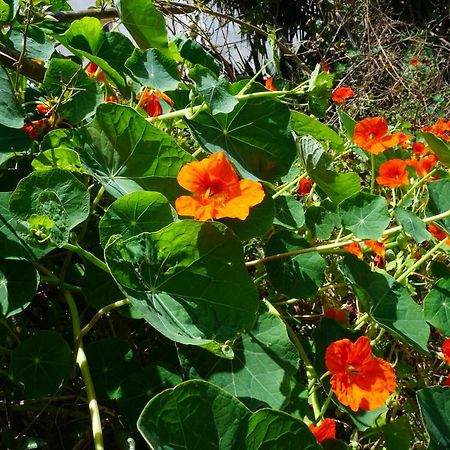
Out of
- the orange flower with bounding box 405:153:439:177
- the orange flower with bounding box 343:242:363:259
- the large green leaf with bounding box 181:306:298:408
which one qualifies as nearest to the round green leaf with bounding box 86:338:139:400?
the large green leaf with bounding box 181:306:298:408

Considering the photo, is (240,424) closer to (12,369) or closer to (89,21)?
(12,369)

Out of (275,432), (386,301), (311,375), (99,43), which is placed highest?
(99,43)

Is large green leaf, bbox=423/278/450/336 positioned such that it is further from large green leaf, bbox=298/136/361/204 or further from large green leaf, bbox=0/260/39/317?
large green leaf, bbox=0/260/39/317

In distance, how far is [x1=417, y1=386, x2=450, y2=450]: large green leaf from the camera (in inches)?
33.4

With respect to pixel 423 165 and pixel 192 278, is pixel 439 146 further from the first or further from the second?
pixel 192 278

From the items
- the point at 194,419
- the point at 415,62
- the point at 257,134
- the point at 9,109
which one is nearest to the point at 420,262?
the point at 257,134

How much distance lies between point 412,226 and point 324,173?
0.19 m

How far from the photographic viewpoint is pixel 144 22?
1.12 m

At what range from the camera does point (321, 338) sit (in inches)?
42.1

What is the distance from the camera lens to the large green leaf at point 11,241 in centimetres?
84

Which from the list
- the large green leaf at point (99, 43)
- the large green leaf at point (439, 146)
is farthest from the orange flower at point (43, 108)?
the large green leaf at point (439, 146)

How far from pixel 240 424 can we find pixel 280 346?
10.7 inches

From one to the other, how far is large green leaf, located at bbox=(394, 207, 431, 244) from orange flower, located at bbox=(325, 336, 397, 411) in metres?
0.24

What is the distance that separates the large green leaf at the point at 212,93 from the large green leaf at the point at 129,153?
85mm
